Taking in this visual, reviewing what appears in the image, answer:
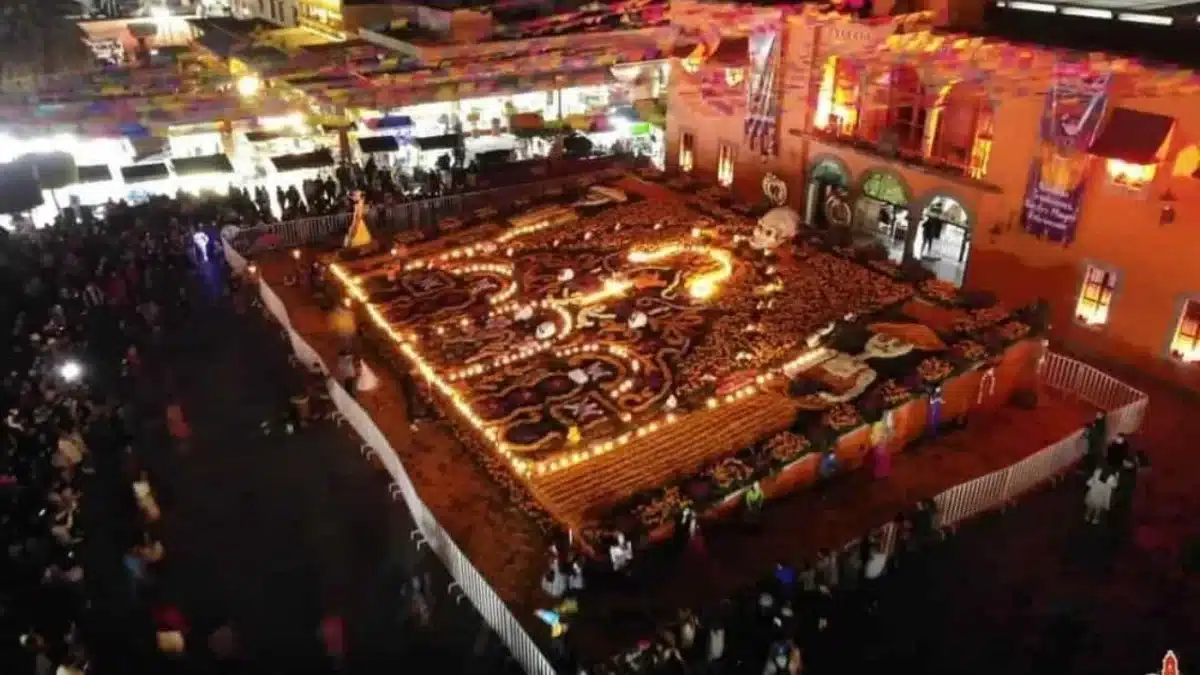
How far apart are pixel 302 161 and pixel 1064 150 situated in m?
22.0

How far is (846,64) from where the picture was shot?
27.2 m

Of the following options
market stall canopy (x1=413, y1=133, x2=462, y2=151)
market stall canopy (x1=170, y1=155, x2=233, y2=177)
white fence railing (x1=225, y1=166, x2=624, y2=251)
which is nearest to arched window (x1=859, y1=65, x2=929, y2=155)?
white fence railing (x1=225, y1=166, x2=624, y2=251)

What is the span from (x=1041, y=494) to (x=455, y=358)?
458 inches

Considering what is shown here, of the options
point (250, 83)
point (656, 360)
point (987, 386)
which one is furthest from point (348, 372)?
point (250, 83)

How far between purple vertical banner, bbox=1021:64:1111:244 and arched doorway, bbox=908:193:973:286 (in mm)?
2157

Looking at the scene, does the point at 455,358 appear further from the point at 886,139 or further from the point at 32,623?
the point at 886,139

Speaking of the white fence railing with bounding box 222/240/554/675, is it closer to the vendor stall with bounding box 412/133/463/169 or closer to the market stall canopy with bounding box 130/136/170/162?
the market stall canopy with bounding box 130/136/170/162

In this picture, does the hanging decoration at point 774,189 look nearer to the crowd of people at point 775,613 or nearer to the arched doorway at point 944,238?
the arched doorway at point 944,238

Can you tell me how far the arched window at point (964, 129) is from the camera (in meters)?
24.1

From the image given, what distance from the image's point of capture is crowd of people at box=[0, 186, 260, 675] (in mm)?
14500

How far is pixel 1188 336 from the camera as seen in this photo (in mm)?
21266

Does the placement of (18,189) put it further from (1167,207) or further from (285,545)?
(1167,207)

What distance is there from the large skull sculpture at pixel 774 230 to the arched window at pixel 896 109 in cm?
420

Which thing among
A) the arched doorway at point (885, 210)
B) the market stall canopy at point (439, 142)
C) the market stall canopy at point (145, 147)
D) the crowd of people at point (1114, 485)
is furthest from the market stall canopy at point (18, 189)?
the crowd of people at point (1114, 485)
